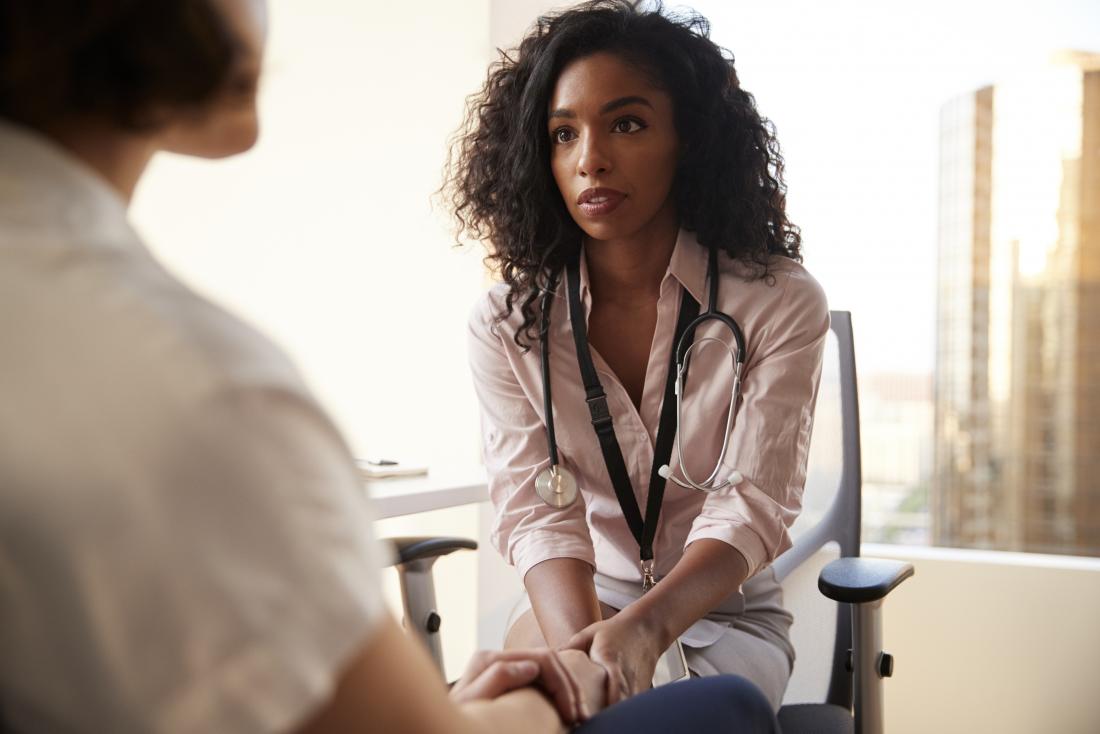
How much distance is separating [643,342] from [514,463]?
29cm


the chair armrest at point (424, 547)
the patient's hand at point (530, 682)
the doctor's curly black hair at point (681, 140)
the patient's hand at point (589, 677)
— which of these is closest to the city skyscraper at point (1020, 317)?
Result: the doctor's curly black hair at point (681, 140)

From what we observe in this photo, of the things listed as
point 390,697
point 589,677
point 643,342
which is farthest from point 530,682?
point 643,342

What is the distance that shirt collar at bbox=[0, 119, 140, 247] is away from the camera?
1.49ft

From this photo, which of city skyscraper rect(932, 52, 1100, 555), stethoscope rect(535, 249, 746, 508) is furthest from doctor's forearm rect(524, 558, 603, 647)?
city skyscraper rect(932, 52, 1100, 555)

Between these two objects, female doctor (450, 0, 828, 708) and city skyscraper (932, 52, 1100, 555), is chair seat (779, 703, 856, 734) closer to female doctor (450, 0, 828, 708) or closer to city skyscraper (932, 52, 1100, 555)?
female doctor (450, 0, 828, 708)

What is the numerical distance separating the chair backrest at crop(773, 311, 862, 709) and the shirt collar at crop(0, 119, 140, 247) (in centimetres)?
140

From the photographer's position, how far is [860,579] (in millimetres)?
1346

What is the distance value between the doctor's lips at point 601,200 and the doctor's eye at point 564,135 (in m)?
0.13

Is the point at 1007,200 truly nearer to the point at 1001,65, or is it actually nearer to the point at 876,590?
the point at 1001,65

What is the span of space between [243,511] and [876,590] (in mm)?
1077

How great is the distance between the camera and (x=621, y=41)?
1.60m

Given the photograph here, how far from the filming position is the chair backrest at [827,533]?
5.52 ft

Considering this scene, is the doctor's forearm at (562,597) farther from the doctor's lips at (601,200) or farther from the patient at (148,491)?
the patient at (148,491)

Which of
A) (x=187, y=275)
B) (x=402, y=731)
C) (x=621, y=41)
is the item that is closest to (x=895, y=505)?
(x=621, y=41)
